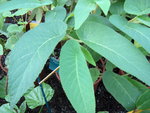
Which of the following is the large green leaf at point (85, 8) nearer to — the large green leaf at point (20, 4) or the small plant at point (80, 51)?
the small plant at point (80, 51)

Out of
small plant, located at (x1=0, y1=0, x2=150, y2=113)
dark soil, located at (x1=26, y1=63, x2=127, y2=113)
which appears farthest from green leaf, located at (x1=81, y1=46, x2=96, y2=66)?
dark soil, located at (x1=26, y1=63, x2=127, y2=113)

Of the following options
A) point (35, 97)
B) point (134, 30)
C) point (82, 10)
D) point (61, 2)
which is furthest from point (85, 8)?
point (35, 97)

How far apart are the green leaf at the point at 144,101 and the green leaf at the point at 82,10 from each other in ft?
0.86

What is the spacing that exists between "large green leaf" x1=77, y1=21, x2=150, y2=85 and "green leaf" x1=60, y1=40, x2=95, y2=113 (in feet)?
0.14

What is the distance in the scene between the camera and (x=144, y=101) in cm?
55

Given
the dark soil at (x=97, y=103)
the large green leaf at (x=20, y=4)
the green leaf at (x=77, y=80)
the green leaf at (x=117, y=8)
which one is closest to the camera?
the green leaf at (x=77, y=80)

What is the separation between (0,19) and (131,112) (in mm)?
499

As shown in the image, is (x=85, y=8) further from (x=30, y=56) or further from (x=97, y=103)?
(x=97, y=103)

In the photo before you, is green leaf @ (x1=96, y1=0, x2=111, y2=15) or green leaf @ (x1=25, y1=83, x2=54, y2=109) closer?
green leaf @ (x1=96, y1=0, x2=111, y2=15)

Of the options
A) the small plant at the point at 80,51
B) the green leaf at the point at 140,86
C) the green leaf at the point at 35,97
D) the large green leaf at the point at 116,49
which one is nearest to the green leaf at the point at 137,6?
the small plant at the point at 80,51

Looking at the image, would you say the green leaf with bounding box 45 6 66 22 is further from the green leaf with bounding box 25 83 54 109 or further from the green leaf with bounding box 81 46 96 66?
the green leaf with bounding box 25 83 54 109

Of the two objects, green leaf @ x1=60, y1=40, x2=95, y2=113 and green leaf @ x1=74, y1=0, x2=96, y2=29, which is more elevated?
green leaf @ x1=74, y1=0, x2=96, y2=29

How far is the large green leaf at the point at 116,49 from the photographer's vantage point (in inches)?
16.2

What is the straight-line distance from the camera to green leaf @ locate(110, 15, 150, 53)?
468mm
